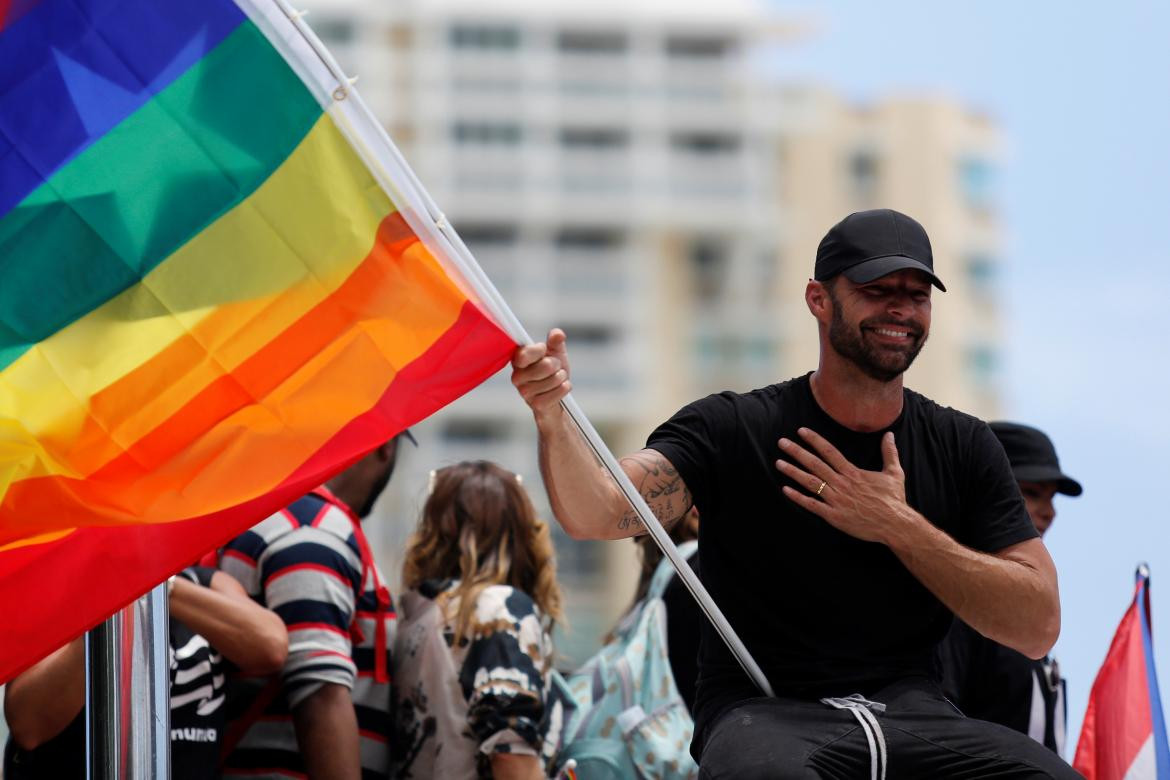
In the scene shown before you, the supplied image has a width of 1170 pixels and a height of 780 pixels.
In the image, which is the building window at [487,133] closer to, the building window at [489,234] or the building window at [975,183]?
the building window at [489,234]

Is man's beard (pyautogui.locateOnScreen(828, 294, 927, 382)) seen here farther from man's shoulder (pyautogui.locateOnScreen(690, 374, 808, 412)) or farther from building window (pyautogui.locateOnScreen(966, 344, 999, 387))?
building window (pyautogui.locateOnScreen(966, 344, 999, 387))

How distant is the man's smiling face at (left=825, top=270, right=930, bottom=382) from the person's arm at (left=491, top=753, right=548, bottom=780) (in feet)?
4.84

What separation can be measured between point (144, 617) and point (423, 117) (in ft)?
232

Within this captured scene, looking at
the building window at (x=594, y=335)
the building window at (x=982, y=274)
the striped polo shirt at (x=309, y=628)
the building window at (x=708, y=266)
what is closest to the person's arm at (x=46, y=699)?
the striped polo shirt at (x=309, y=628)

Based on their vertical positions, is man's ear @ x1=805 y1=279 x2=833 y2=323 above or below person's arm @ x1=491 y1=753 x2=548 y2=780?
above

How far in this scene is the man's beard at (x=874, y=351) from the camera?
17.0 feet

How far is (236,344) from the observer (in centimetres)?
489

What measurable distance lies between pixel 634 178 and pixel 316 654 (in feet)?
232

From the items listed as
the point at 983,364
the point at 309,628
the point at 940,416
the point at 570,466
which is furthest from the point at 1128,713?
the point at 983,364

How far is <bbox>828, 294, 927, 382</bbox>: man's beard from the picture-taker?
5.20 m

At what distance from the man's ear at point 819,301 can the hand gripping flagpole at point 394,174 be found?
0.65 metres

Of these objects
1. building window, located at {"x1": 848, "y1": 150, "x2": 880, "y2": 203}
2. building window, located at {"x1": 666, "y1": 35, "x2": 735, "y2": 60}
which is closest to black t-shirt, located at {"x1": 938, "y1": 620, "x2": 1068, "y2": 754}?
building window, located at {"x1": 666, "y1": 35, "x2": 735, "y2": 60}

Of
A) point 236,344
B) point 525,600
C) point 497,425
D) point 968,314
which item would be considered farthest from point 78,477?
point 968,314

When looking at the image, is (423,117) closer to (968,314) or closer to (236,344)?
(968,314)
